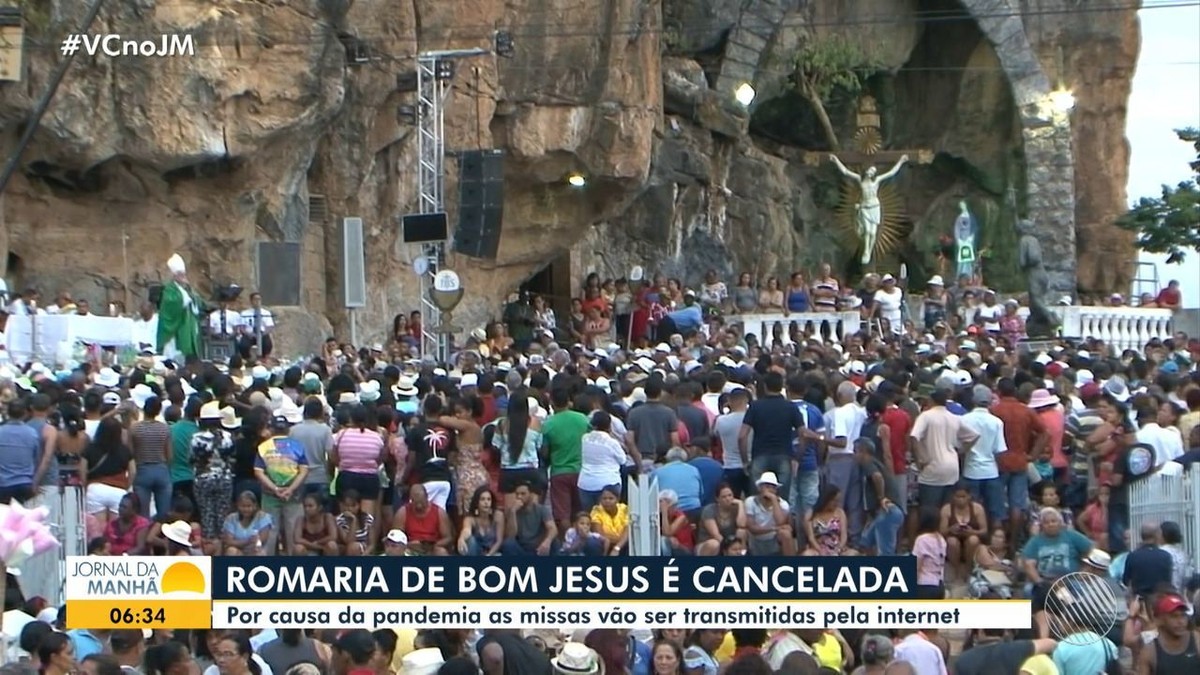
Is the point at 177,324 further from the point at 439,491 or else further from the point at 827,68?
the point at 827,68

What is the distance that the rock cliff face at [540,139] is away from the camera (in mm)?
27953

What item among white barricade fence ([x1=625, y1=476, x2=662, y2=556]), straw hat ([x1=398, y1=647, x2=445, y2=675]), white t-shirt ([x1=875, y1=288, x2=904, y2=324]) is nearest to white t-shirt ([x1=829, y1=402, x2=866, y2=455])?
white barricade fence ([x1=625, y1=476, x2=662, y2=556])

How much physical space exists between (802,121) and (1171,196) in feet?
26.1

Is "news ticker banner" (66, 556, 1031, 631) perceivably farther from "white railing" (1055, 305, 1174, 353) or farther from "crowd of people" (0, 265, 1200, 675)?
"white railing" (1055, 305, 1174, 353)

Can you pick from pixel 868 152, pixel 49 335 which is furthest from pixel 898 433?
pixel 868 152

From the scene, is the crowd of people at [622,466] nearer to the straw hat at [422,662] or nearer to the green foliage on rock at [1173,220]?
the straw hat at [422,662]

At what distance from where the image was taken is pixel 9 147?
27.4 metres

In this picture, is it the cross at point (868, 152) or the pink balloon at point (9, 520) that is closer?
the pink balloon at point (9, 520)

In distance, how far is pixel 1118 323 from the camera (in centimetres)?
3641

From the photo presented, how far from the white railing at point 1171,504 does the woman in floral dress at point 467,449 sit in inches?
164

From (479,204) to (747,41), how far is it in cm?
1027

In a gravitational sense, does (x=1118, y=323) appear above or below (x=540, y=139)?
below

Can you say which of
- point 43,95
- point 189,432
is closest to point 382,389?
point 189,432

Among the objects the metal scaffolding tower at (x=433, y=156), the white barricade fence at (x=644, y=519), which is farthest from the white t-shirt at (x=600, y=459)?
the metal scaffolding tower at (x=433, y=156)
